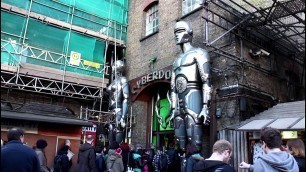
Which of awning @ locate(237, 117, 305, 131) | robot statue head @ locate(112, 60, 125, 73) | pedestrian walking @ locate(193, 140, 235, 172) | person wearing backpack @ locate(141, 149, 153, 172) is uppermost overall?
robot statue head @ locate(112, 60, 125, 73)

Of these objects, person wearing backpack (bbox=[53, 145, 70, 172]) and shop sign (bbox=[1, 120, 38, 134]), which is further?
shop sign (bbox=[1, 120, 38, 134])

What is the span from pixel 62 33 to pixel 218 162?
11.2m

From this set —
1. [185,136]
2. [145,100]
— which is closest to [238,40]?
[185,136]

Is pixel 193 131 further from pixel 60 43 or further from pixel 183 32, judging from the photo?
pixel 60 43

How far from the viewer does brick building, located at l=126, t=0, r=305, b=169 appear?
316 inches

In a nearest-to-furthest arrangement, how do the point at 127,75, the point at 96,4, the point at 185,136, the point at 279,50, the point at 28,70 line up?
the point at 185,136, the point at 279,50, the point at 28,70, the point at 127,75, the point at 96,4

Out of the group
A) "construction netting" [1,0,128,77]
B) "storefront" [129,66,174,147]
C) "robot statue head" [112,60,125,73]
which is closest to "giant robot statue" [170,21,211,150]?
"storefront" [129,66,174,147]

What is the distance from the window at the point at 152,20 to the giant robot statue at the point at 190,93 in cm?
379

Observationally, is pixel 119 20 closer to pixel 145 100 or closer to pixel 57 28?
pixel 57 28

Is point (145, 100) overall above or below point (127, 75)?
below

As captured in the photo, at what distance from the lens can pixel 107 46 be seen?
13.6 m

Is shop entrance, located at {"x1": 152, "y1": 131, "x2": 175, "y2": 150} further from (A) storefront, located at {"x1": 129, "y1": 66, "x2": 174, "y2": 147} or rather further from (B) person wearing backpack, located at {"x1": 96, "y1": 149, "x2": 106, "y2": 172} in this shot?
(B) person wearing backpack, located at {"x1": 96, "y1": 149, "x2": 106, "y2": 172}

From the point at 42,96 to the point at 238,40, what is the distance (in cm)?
802

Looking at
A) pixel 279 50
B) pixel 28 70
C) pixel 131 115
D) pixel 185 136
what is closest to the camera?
pixel 185 136
